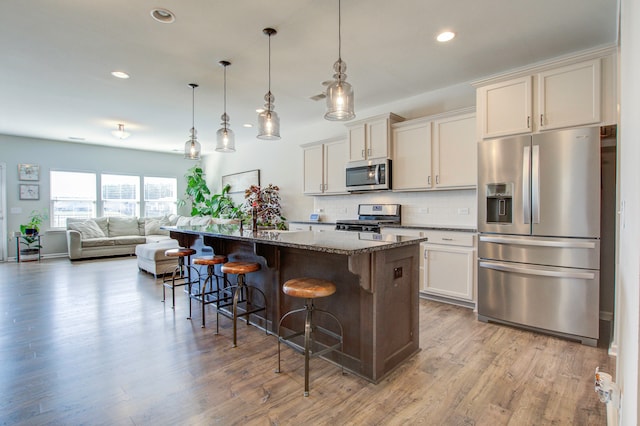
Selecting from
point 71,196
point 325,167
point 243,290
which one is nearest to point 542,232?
point 243,290

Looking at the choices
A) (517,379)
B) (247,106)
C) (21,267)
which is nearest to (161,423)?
(517,379)

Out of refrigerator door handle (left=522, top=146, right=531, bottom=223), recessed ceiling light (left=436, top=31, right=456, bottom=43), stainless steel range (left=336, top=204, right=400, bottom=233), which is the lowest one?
stainless steel range (left=336, top=204, right=400, bottom=233)

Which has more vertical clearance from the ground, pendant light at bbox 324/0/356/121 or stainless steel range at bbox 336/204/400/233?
pendant light at bbox 324/0/356/121

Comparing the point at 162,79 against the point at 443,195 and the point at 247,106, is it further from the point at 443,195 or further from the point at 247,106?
the point at 443,195

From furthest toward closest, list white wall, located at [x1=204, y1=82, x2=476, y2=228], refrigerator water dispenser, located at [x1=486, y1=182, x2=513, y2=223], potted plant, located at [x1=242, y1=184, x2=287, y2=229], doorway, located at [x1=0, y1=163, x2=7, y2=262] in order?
doorway, located at [x1=0, y1=163, x2=7, y2=262]
potted plant, located at [x1=242, y1=184, x2=287, y2=229]
white wall, located at [x1=204, y1=82, x2=476, y2=228]
refrigerator water dispenser, located at [x1=486, y1=182, x2=513, y2=223]

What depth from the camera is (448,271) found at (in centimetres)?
373

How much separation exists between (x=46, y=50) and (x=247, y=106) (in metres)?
2.43

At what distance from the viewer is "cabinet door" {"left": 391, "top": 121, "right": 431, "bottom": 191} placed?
413cm

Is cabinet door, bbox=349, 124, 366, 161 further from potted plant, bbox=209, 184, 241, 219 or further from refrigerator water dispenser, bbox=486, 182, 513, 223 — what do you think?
potted plant, bbox=209, 184, 241, 219

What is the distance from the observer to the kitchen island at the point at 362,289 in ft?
6.79

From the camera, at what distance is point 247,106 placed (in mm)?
5012

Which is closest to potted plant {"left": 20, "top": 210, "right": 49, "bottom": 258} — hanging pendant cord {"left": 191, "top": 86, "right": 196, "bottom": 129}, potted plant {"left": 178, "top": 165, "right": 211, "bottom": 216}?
potted plant {"left": 178, "top": 165, "right": 211, "bottom": 216}

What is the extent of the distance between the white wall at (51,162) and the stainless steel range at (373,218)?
655cm

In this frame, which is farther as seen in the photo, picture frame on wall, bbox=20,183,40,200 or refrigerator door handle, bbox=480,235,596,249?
picture frame on wall, bbox=20,183,40,200
